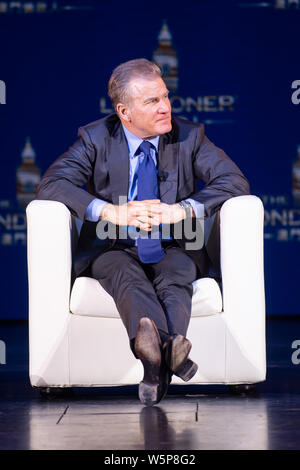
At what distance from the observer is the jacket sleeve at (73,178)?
117 inches

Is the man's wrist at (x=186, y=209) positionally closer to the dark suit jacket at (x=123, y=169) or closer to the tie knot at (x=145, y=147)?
the dark suit jacket at (x=123, y=169)

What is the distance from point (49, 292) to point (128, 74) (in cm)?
85

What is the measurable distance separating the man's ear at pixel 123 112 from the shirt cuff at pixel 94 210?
14.5 inches

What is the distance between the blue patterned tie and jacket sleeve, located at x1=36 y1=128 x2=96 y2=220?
0.19 m

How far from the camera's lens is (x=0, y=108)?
17.7 ft

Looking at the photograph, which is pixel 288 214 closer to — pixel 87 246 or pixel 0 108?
pixel 0 108

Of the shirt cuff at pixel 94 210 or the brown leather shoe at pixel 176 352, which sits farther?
the shirt cuff at pixel 94 210

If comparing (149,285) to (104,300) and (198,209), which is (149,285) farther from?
(198,209)

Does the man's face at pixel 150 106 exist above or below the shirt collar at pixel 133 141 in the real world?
above

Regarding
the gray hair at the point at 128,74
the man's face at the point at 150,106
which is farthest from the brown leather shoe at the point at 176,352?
the gray hair at the point at 128,74

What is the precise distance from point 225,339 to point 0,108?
3037mm

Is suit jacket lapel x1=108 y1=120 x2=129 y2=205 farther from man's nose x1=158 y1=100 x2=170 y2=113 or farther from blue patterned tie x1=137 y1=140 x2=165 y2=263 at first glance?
man's nose x1=158 y1=100 x2=170 y2=113

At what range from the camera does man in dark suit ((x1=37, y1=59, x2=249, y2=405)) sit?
2.89m
